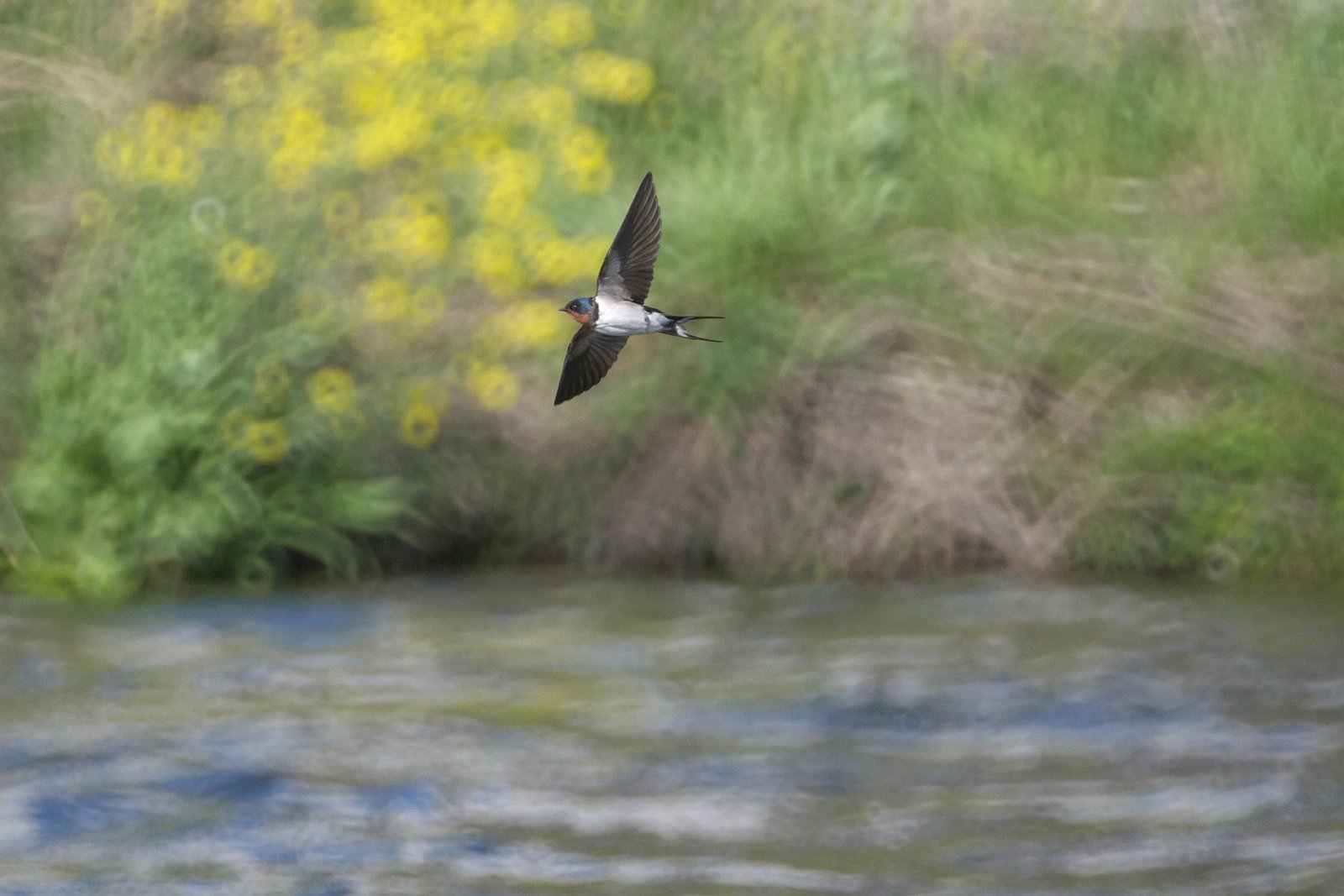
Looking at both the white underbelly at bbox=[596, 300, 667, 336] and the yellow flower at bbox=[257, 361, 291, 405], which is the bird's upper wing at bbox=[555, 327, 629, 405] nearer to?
the white underbelly at bbox=[596, 300, 667, 336]

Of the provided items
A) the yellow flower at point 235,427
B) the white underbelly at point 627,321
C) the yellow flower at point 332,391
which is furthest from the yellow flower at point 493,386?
the white underbelly at point 627,321

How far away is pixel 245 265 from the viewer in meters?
7.49

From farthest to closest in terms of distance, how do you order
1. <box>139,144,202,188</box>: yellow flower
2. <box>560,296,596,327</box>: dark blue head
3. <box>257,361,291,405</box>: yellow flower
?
<box>139,144,202,188</box>: yellow flower < <box>257,361,291,405</box>: yellow flower < <box>560,296,596,327</box>: dark blue head

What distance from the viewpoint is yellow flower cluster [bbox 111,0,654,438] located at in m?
7.59

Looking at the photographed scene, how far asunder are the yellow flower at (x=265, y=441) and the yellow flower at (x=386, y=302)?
563 millimetres

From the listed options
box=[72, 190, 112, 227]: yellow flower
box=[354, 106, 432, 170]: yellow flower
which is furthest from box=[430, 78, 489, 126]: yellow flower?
box=[72, 190, 112, 227]: yellow flower

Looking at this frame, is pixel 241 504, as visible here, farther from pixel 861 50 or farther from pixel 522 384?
pixel 861 50

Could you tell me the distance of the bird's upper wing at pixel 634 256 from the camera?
139 inches

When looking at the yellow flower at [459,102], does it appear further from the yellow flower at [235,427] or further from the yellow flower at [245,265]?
the yellow flower at [235,427]

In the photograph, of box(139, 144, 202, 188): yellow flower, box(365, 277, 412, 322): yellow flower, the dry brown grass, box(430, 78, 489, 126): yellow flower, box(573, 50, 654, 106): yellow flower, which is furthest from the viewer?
box(573, 50, 654, 106): yellow flower

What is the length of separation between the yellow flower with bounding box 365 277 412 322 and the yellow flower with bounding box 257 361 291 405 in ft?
1.27

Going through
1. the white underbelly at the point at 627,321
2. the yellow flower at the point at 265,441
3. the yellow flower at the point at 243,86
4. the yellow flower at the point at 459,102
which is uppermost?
the yellow flower at the point at 243,86

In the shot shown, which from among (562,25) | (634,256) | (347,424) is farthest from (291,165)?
(634,256)

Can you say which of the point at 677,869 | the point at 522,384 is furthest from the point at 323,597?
the point at 677,869
